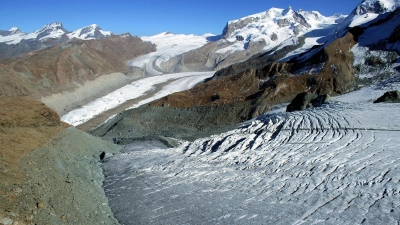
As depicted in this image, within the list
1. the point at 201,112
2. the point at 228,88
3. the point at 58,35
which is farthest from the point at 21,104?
the point at 58,35

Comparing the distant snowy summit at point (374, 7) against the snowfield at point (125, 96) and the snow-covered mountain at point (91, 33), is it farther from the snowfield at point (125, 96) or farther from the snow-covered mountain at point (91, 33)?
the snow-covered mountain at point (91, 33)

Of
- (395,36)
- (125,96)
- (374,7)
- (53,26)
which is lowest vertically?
(395,36)

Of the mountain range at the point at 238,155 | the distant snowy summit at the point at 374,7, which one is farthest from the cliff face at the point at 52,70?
the distant snowy summit at the point at 374,7

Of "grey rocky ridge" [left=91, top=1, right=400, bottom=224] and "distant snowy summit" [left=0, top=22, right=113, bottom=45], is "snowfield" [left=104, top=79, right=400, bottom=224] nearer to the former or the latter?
"grey rocky ridge" [left=91, top=1, right=400, bottom=224]

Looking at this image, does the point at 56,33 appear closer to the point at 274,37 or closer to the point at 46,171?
the point at 274,37

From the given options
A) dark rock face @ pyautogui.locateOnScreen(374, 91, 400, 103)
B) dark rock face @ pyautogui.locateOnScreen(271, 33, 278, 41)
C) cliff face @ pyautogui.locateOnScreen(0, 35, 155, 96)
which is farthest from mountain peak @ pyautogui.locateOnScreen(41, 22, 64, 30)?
dark rock face @ pyautogui.locateOnScreen(374, 91, 400, 103)

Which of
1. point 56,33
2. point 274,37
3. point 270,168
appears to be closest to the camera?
point 270,168

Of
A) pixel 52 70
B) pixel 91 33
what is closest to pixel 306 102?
pixel 52 70
